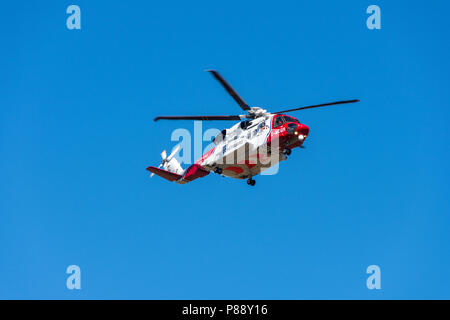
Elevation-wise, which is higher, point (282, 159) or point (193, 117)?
point (193, 117)

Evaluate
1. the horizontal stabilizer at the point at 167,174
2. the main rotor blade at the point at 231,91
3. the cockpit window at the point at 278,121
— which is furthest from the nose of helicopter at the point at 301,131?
the horizontal stabilizer at the point at 167,174

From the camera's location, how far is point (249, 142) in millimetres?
47875

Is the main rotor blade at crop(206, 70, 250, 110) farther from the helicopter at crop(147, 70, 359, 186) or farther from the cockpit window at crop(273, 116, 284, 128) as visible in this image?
the cockpit window at crop(273, 116, 284, 128)

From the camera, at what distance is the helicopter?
46.2m

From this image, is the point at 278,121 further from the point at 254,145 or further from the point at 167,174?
the point at 167,174

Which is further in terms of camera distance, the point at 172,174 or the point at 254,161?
the point at 172,174

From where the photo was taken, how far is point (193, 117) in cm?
4675

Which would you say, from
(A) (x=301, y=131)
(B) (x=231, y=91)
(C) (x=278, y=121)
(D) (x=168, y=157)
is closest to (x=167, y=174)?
(D) (x=168, y=157)
